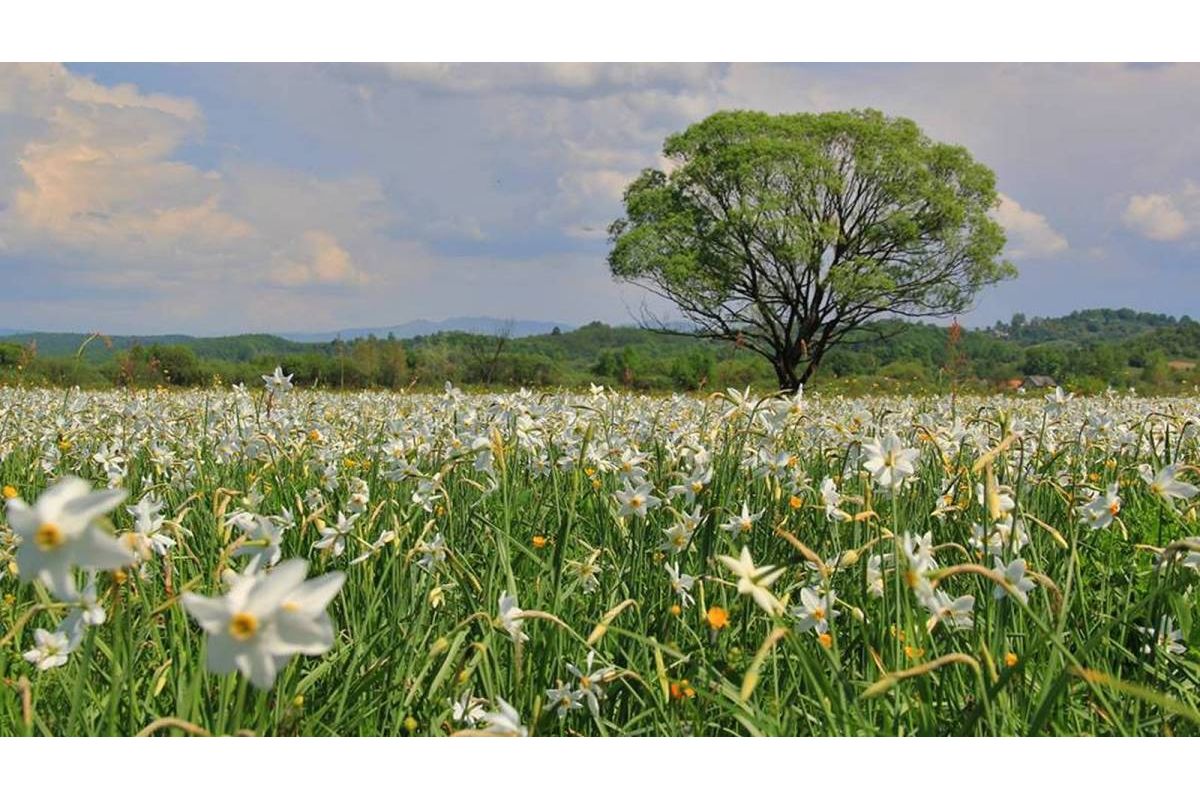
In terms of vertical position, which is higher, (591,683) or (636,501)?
(636,501)

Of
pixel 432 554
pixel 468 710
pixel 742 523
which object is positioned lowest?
pixel 468 710

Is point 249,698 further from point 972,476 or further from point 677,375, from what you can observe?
point 677,375

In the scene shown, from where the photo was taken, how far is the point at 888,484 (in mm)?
3018

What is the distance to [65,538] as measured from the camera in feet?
4.59

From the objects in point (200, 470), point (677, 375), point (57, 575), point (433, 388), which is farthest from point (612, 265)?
point (57, 575)

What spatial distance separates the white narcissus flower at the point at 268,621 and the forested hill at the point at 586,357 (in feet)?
13.8

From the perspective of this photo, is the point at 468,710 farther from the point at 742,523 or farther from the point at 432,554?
the point at 742,523

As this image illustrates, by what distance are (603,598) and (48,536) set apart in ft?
8.51

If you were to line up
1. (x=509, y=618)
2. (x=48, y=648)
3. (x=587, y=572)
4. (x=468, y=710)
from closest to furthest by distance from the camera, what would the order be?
(x=509, y=618) → (x=468, y=710) → (x=48, y=648) → (x=587, y=572)

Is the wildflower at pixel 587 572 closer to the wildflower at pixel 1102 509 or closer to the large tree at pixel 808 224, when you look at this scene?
the wildflower at pixel 1102 509

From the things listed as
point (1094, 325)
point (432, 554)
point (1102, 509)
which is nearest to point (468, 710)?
point (432, 554)

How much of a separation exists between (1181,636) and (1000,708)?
3.40 feet

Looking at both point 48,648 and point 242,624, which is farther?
point 48,648

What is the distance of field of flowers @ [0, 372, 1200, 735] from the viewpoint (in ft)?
6.89
